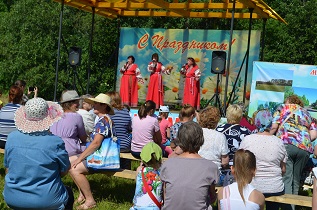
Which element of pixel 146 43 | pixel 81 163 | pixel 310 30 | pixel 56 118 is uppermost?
pixel 310 30

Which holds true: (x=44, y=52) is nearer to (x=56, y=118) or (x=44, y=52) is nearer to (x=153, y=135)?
(x=153, y=135)

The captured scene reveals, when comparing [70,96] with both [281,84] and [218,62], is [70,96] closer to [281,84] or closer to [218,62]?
[281,84]

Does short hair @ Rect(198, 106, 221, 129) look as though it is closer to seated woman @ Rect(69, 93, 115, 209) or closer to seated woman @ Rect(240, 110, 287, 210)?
seated woman @ Rect(240, 110, 287, 210)

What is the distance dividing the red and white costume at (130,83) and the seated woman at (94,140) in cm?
719

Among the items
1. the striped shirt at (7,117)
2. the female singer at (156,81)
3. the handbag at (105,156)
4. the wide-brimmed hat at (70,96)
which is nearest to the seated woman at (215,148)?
the handbag at (105,156)

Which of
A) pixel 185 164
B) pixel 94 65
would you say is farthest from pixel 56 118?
pixel 94 65

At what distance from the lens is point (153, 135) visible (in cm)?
578

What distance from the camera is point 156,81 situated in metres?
12.1

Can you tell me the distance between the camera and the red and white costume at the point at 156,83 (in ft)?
39.2

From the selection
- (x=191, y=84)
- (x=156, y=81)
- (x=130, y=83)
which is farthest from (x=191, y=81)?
(x=130, y=83)

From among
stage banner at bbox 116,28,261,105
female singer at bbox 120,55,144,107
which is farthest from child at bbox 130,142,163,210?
female singer at bbox 120,55,144,107

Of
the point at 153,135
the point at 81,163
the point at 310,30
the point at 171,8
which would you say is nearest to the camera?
the point at 81,163

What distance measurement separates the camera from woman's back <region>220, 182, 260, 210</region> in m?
3.19

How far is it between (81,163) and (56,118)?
62.6 inches
